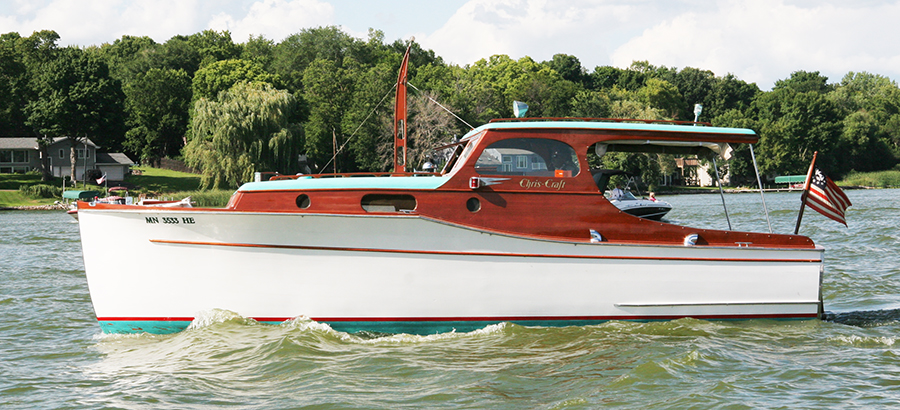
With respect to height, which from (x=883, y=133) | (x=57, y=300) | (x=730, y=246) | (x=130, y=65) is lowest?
(x=57, y=300)

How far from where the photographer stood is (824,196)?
8992mm

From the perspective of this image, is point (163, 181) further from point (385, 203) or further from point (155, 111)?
point (385, 203)

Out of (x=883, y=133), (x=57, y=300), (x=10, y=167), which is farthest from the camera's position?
(x=883, y=133)

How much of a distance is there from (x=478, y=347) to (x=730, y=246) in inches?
127

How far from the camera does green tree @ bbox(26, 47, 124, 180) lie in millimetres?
57281

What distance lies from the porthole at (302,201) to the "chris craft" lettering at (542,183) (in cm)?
251

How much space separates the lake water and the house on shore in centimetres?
5844

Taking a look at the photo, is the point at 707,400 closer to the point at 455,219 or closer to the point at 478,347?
the point at 478,347

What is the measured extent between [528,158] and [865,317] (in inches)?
221

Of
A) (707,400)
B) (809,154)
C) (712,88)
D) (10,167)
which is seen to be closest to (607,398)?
(707,400)

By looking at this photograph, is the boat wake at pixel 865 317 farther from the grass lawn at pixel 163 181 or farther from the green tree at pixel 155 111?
the green tree at pixel 155 111

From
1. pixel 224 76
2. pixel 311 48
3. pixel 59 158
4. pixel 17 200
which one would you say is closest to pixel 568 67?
pixel 311 48

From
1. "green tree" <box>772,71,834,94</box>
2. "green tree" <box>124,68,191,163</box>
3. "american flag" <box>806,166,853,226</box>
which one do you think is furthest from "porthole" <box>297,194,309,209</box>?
"green tree" <box>772,71,834,94</box>

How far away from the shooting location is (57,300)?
1218 centimetres
